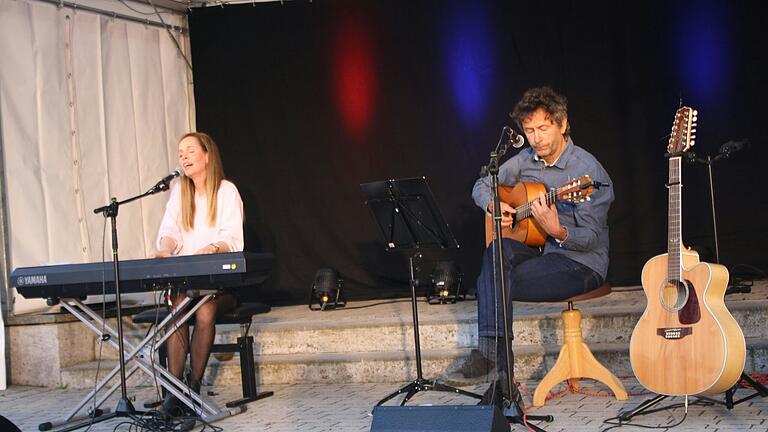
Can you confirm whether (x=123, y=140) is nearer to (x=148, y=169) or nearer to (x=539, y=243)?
(x=148, y=169)

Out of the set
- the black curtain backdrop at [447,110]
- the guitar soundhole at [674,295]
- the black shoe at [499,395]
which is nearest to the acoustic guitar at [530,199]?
the guitar soundhole at [674,295]

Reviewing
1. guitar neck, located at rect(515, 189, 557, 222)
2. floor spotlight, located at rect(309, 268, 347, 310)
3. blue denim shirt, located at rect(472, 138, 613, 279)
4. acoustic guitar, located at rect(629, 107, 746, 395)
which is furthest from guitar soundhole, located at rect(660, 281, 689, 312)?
floor spotlight, located at rect(309, 268, 347, 310)

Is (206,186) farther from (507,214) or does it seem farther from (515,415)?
(515,415)

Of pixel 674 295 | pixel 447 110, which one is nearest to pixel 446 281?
pixel 447 110

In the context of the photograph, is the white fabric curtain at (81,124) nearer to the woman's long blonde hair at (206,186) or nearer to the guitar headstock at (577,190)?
the woman's long blonde hair at (206,186)

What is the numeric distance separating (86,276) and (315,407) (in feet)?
4.09

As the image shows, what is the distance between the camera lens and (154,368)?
4.30 metres

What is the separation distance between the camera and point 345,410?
4.36 meters

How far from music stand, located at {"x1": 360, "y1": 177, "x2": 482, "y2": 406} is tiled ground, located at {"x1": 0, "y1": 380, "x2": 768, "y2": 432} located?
0.30 m

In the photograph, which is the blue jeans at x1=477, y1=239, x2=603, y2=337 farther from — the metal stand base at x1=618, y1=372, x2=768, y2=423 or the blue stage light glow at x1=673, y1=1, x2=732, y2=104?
the blue stage light glow at x1=673, y1=1, x2=732, y2=104

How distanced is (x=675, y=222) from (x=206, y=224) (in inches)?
91.7

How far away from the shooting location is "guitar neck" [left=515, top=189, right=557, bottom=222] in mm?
3932

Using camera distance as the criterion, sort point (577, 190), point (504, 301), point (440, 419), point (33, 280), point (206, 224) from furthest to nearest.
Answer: point (206, 224) < point (33, 280) < point (577, 190) < point (504, 301) < point (440, 419)

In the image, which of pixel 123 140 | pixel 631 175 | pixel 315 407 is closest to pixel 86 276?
pixel 315 407
